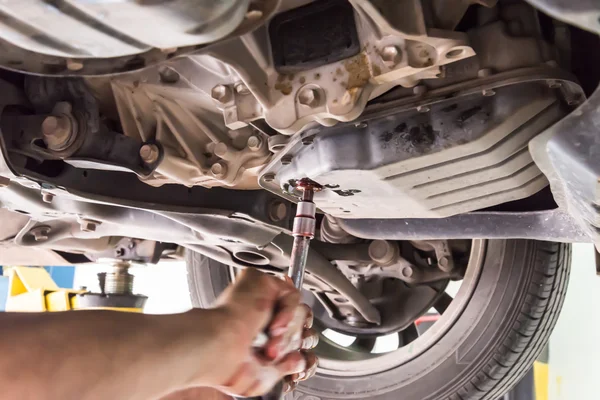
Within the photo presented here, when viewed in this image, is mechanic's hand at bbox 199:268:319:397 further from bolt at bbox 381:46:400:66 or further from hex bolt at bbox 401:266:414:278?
hex bolt at bbox 401:266:414:278

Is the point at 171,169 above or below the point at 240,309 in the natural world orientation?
above

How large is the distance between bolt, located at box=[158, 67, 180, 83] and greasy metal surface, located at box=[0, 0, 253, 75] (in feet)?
0.84

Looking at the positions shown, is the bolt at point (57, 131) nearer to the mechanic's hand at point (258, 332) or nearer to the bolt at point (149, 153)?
the bolt at point (149, 153)

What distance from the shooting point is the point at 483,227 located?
1058 millimetres

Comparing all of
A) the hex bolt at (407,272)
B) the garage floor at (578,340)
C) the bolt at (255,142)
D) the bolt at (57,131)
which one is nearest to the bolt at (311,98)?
the bolt at (255,142)

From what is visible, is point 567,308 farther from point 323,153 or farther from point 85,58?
point 85,58

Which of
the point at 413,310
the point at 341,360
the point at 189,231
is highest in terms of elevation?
the point at 189,231

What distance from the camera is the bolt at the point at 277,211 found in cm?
119

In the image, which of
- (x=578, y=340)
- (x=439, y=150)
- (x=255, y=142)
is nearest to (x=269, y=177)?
(x=255, y=142)

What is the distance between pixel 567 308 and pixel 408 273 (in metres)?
1.86

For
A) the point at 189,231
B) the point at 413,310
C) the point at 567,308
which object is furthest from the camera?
the point at 567,308

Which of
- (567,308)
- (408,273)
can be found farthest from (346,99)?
(567,308)

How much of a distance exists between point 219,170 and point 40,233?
0.61 m

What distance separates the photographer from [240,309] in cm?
63
